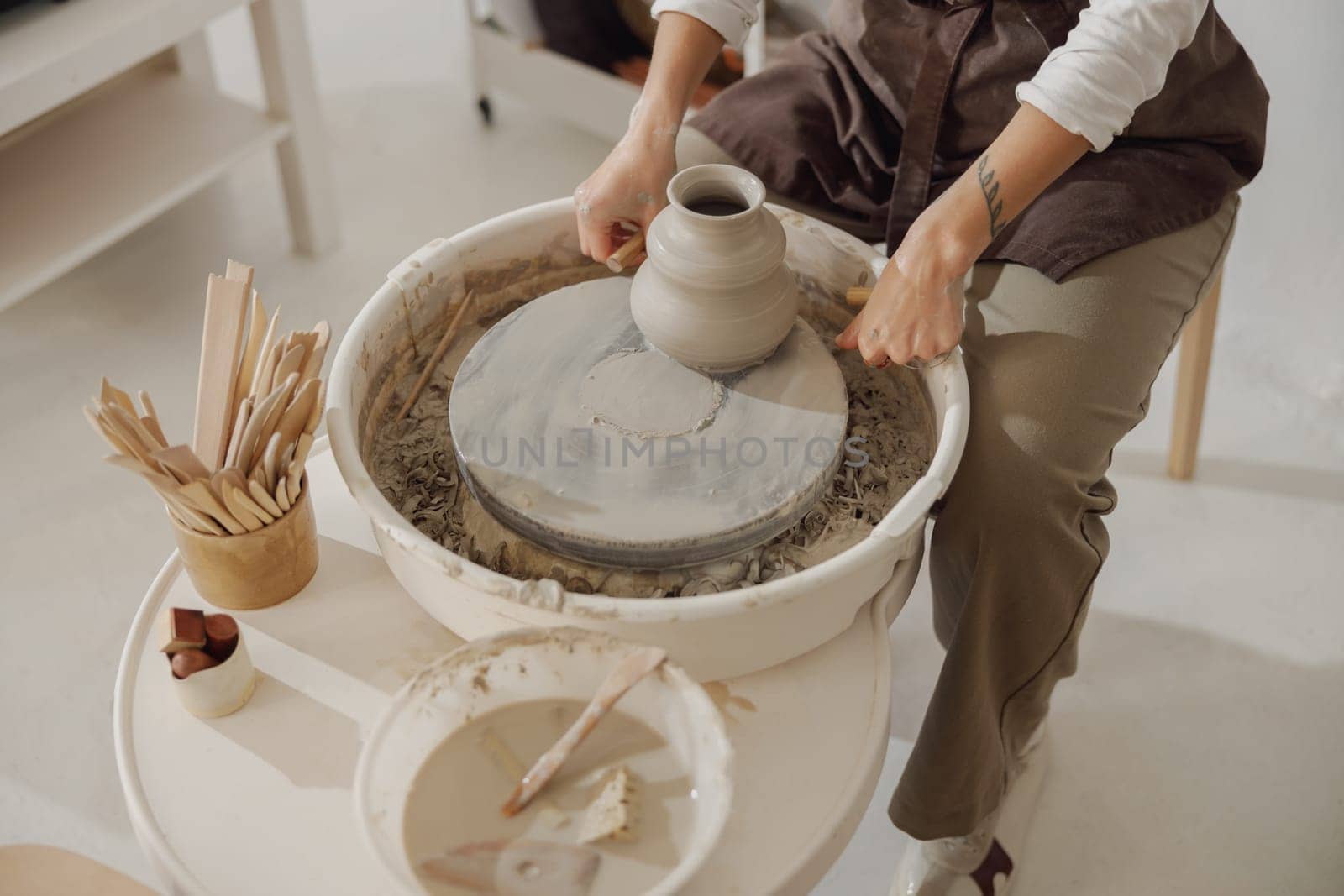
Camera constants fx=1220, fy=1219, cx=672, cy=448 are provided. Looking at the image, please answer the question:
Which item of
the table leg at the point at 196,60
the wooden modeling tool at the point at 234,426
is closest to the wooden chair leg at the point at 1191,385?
the wooden modeling tool at the point at 234,426

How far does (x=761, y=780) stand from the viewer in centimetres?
125

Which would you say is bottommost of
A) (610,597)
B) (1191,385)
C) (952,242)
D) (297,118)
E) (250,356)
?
(1191,385)

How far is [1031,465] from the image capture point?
1375mm

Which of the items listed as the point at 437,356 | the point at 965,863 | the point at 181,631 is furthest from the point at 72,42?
the point at 965,863

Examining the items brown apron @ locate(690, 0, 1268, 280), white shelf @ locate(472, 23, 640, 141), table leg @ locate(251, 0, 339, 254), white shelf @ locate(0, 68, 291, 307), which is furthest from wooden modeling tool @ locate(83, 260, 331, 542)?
white shelf @ locate(472, 23, 640, 141)

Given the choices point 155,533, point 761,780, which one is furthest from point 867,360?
point 155,533

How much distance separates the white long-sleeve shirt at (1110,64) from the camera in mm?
1329

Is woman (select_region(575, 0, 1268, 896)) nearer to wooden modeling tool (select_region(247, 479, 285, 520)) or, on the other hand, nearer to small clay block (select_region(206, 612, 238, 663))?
wooden modeling tool (select_region(247, 479, 285, 520))

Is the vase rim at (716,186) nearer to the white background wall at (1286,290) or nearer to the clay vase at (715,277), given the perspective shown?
the clay vase at (715,277)

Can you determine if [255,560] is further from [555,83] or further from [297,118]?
[555,83]

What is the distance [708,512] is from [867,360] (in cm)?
26

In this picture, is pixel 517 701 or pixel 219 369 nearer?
pixel 517 701

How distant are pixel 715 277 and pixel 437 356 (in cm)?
45

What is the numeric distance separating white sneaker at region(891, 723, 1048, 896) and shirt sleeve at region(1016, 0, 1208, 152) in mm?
952
